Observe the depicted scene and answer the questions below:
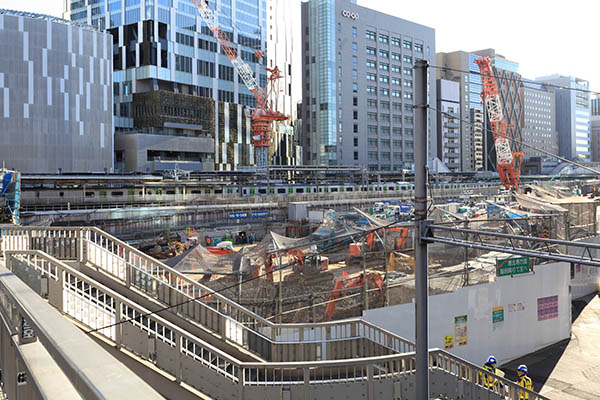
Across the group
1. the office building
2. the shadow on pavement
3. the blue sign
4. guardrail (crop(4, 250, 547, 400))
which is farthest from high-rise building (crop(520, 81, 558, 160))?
guardrail (crop(4, 250, 547, 400))

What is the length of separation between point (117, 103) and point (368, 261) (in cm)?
7435

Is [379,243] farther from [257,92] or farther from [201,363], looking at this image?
[257,92]

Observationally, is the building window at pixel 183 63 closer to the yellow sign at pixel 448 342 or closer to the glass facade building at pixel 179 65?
the glass facade building at pixel 179 65

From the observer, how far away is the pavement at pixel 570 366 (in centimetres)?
1688

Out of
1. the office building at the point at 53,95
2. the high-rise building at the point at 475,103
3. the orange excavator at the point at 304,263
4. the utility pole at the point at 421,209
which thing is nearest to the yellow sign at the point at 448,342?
the orange excavator at the point at 304,263

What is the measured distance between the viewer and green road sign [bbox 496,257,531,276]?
19.8 m

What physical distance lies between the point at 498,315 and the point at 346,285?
6.72 m

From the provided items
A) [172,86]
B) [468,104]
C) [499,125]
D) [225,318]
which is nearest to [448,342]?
[225,318]

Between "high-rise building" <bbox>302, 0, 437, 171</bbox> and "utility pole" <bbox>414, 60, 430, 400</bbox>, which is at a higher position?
"high-rise building" <bbox>302, 0, 437, 171</bbox>

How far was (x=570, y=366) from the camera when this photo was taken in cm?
1927

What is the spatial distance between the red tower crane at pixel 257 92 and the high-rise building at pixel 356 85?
15980mm

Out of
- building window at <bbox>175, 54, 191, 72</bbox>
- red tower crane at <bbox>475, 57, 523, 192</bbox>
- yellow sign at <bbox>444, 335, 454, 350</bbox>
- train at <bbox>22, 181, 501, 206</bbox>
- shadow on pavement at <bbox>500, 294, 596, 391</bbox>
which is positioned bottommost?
shadow on pavement at <bbox>500, 294, 596, 391</bbox>

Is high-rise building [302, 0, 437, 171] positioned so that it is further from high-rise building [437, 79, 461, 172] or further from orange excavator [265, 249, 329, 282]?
orange excavator [265, 249, 329, 282]

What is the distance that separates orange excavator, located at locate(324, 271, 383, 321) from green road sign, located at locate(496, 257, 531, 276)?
5543mm
